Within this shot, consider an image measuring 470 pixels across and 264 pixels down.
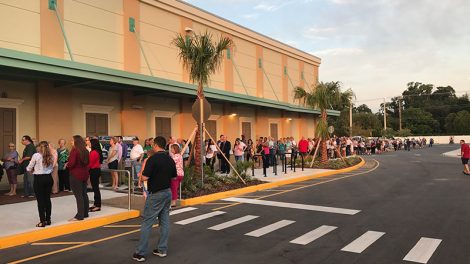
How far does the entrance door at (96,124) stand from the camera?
16.2 metres

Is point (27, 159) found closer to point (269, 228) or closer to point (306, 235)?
point (269, 228)

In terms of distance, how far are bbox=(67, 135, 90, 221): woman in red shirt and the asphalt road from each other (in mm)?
713

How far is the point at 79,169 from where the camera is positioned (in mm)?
8734

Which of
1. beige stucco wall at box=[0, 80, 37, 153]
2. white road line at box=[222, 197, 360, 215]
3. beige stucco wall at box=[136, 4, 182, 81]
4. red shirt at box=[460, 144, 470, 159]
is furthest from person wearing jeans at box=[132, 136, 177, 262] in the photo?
red shirt at box=[460, 144, 470, 159]

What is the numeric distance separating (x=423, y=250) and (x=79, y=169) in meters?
6.85

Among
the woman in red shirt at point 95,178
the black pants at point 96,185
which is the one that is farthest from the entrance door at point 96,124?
the black pants at point 96,185

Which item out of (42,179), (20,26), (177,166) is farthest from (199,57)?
(42,179)

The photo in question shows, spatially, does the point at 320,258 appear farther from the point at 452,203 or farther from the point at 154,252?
the point at 452,203

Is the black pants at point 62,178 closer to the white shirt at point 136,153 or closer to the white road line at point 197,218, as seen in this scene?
the white shirt at point 136,153

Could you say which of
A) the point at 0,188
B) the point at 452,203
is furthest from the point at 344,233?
the point at 0,188

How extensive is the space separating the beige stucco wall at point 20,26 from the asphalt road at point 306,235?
29.3 ft

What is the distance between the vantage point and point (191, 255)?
6.37 metres

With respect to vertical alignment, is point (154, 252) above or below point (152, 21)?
below

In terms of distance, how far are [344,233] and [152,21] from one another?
50.8 feet
